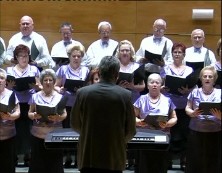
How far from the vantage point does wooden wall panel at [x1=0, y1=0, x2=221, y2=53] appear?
4441mm

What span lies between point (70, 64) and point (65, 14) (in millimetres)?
1258

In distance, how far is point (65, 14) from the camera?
453 centimetres

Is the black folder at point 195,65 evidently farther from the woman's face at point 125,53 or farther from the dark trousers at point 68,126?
the dark trousers at point 68,126

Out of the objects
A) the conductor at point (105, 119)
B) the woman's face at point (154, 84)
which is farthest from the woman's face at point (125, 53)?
the conductor at point (105, 119)

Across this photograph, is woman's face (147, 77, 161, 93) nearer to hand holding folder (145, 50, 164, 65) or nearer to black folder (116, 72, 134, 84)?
black folder (116, 72, 134, 84)

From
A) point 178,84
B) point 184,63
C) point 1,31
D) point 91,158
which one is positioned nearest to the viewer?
point 91,158

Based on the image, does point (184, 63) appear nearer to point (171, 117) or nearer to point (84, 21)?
point (171, 117)

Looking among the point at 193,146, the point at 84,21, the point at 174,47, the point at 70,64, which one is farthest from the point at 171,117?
the point at 84,21

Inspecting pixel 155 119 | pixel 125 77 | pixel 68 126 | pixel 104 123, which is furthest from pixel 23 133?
pixel 104 123

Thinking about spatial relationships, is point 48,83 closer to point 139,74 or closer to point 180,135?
point 139,74

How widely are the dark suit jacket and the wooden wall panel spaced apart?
241 centimetres

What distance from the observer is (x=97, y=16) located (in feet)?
14.9

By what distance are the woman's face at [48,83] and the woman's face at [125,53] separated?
563 millimetres

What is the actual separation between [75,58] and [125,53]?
33 cm
